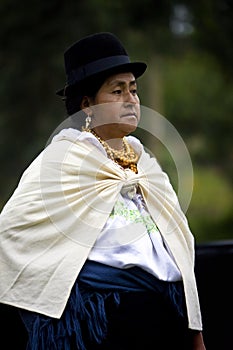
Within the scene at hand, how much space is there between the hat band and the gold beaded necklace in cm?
20

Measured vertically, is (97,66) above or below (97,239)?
above

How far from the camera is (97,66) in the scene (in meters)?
3.03

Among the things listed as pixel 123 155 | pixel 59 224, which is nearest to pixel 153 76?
pixel 123 155

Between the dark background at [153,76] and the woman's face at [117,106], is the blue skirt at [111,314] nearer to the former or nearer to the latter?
the woman's face at [117,106]

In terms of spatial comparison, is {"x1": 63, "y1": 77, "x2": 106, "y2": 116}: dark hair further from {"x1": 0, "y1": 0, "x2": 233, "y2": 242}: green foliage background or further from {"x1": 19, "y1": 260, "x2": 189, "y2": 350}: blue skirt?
{"x1": 0, "y1": 0, "x2": 233, "y2": 242}: green foliage background

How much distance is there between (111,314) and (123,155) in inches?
23.6

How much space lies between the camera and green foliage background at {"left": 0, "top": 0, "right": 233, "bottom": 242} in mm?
8023

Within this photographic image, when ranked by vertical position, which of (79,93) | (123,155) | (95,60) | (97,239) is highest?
(95,60)

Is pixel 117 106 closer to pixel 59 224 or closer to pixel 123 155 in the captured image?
pixel 123 155

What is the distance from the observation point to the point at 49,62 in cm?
905

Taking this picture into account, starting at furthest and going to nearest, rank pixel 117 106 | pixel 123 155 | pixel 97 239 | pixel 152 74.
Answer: pixel 152 74 → pixel 123 155 → pixel 117 106 → pixel 97 239

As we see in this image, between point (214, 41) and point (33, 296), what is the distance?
6027 millimetres

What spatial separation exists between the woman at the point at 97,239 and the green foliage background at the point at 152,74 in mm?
4221

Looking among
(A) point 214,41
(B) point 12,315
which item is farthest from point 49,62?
(B) point 12,315
